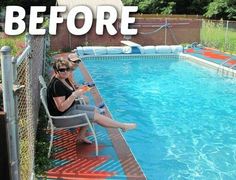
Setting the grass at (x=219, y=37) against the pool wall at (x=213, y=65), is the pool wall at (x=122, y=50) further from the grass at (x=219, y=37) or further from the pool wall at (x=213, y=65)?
the grass at (x=219, y=37)

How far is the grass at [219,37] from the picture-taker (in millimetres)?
19155

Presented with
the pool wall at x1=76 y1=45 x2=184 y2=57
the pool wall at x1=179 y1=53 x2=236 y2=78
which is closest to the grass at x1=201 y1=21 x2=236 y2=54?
the pool wall at x1=76 y1=45 x2=184 y2=57

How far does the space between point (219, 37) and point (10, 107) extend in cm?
1832

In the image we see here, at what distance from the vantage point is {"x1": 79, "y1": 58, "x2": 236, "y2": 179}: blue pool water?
604 cm

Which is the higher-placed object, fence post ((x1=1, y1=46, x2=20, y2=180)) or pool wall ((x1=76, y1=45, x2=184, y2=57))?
fence post ((x1=1, y1=46, x2=20, y2=180))

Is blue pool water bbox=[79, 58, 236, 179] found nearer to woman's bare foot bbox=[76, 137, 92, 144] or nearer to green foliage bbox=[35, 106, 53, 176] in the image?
woman's bare foot bbox=[76, 137, 92, 144]

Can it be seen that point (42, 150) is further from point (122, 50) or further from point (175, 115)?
point (122, 50)

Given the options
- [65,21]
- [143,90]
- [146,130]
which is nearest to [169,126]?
[146,130]

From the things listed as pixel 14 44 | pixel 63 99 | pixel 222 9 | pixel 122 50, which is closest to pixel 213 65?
pixel 122 50

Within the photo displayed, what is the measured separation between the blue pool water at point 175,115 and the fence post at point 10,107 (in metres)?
2.89

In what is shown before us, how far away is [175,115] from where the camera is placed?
8.96m

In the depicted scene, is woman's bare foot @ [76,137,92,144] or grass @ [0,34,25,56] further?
grass @ [0,34,25,56]

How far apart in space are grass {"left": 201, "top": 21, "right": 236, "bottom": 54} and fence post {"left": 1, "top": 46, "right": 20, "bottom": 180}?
16736 mm

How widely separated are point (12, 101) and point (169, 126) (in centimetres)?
557
